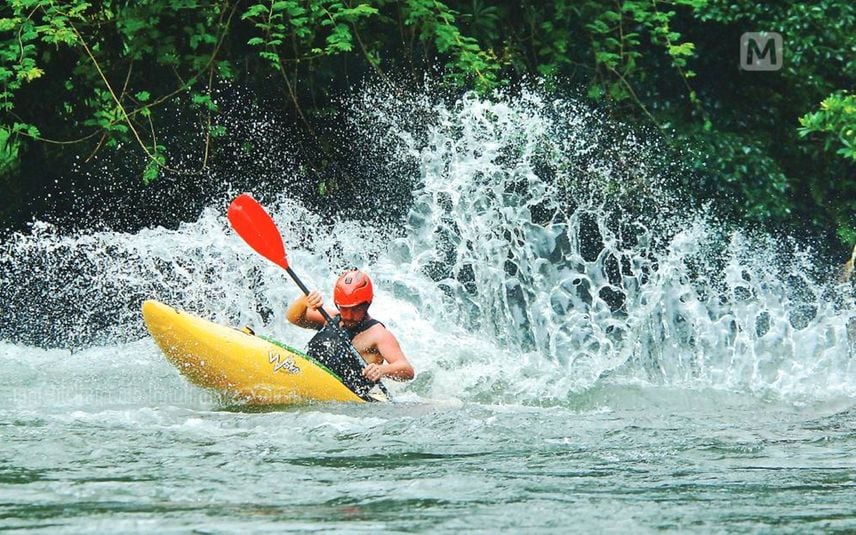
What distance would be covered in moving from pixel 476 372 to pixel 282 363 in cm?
162

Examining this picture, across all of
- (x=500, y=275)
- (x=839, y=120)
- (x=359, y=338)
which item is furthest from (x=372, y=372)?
(x=839, y=120)

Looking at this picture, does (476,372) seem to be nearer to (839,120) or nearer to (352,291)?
(352,291)

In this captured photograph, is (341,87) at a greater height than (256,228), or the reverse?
(341,87)

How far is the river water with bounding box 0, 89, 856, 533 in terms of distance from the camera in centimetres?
461

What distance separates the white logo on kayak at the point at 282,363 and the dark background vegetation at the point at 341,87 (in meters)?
3.26

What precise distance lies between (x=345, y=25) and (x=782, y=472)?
17.4 ft

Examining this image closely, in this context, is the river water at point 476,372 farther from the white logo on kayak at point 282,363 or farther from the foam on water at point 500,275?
the white logo on kayak at point 282,363

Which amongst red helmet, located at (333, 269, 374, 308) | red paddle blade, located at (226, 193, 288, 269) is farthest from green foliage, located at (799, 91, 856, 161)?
red paddle blade, located at (226, 193, 288, 269)

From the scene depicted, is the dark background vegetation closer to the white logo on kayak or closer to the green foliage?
the green foliage

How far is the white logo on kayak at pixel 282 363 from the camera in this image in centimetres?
652

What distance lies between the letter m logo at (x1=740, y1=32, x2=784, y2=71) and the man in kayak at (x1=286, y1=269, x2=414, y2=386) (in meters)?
5.25

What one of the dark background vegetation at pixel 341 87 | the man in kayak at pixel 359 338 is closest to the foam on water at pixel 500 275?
the dark background vegetation at pixel 341 87

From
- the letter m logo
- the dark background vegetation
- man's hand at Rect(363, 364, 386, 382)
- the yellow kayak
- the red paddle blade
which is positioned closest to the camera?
the yellow kayak

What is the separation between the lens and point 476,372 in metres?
7.79
